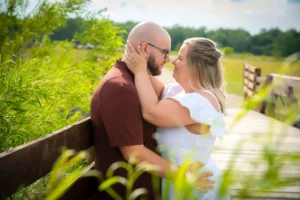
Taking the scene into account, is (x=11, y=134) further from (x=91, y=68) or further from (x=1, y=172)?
(x=91, y=68)

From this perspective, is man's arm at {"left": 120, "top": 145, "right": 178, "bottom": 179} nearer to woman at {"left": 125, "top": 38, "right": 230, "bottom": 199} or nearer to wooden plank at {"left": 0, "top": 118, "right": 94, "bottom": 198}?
woman at {"left": 125, "top": 38, "right": 230, "bottom": 199}

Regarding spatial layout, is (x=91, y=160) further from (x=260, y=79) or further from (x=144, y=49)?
(x=260, y=79)

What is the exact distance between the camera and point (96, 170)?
2703mm

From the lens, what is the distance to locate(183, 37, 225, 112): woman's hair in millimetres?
2836

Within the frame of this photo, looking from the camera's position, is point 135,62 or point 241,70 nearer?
point 135,62

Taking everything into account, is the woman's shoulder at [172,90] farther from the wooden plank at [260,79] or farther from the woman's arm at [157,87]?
the wooden plank at [260,79]

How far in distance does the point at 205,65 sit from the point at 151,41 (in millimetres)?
394

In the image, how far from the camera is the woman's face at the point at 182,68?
9.48 feet

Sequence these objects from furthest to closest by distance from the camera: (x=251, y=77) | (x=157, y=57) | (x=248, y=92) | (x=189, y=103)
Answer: (x=248, y=92) < (x=251, y=77) < (x=157, y=57) < (x=189, y=103)

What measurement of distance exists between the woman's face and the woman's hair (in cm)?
3

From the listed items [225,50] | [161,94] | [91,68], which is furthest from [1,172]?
[91,68]

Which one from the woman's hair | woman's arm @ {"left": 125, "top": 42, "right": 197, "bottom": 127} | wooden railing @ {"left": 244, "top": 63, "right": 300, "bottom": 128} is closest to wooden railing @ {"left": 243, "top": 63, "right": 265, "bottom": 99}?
wooden railing @ {"left": 244, "top": 63, "right": 300, "bottom": 128}

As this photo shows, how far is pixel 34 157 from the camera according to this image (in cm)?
193

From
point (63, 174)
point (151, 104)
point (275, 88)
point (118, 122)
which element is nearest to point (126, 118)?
point (118, 122)
